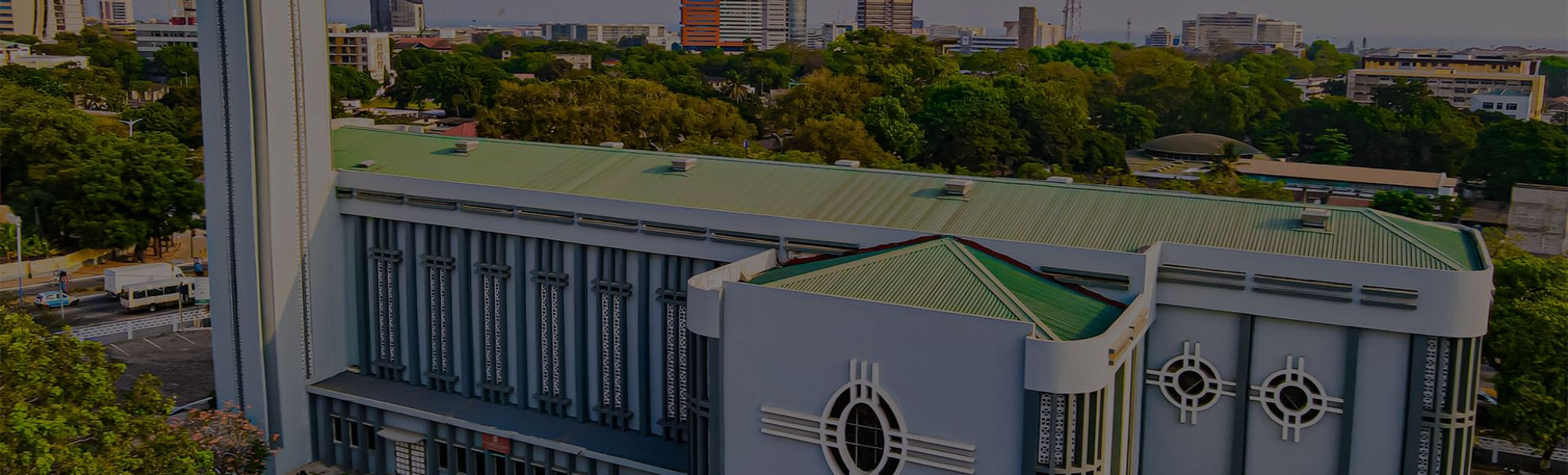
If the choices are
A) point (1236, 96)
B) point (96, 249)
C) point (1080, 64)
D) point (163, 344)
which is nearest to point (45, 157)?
point (96, 249)

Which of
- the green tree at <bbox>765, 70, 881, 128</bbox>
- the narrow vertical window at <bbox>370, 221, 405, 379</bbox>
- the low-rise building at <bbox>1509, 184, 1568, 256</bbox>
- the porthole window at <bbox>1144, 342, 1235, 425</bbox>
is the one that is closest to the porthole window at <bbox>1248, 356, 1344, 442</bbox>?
the porthole window at <bbox>1144, 342, 1235, 425</bbox>

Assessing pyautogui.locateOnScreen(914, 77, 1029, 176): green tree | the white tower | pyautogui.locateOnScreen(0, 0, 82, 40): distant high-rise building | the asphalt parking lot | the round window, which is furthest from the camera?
pyautogui.locateOnScreen(0, 0, 82, 40): distant high-rise building

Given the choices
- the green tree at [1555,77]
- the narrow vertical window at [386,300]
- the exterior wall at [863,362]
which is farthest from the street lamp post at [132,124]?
the green tree at [1555,77]

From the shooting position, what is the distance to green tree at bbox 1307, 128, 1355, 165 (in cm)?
8662

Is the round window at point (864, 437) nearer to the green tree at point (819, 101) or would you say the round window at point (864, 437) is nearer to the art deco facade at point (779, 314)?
the art deco facade at point (779, 314)

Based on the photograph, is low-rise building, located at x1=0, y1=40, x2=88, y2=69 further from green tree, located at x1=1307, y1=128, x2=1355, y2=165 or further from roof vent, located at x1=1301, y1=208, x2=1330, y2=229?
roof vent, located at x1=1301, y1=208, x2=1330, y2=229

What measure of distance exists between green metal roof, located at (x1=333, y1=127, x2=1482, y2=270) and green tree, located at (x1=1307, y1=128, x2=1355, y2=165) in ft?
224

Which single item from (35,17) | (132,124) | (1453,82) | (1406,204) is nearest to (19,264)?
(132,124)

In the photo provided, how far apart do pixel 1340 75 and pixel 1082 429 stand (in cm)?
15677

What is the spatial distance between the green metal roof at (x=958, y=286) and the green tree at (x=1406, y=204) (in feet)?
141

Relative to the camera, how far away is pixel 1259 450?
866 inches

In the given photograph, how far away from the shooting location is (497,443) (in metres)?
27.5

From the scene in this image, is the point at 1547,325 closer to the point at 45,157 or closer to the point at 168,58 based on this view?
the point at 45,157

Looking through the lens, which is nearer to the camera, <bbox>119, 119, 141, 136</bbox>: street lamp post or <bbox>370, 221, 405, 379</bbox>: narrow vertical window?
<bbox>370, 221, 405, 379</bbox>: narrow vertical window
